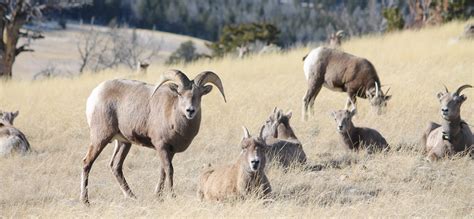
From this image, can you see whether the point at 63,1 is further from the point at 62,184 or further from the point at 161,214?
the point at 161,214

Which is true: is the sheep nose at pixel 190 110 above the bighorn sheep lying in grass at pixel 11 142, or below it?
above

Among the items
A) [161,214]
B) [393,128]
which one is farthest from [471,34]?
[161,214]

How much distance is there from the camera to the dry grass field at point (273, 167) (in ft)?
24.2

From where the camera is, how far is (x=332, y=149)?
10.7m

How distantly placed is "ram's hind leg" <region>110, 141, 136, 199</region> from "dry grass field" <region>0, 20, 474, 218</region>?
152 millimetres

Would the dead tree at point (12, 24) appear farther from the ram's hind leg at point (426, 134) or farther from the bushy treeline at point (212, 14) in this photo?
the bushy treeline at point (212, 14)

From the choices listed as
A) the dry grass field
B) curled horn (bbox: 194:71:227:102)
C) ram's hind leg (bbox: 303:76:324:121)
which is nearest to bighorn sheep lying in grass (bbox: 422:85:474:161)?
the dry grass field

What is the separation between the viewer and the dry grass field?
290 inches

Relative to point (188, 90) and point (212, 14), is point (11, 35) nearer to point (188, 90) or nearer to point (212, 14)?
point (188, 90)

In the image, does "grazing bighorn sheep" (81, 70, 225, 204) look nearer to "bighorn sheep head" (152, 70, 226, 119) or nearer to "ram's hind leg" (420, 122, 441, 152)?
"bighorn sheep head" (152, 70, 226, 119)

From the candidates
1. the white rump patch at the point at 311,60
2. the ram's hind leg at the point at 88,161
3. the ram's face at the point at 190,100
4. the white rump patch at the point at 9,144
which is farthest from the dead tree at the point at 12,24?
the ram's face at the point at 190,100

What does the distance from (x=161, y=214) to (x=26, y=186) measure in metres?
2.89

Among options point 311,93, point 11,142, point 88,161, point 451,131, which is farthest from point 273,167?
point 311,93

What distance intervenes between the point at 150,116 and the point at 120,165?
0.81 metres
